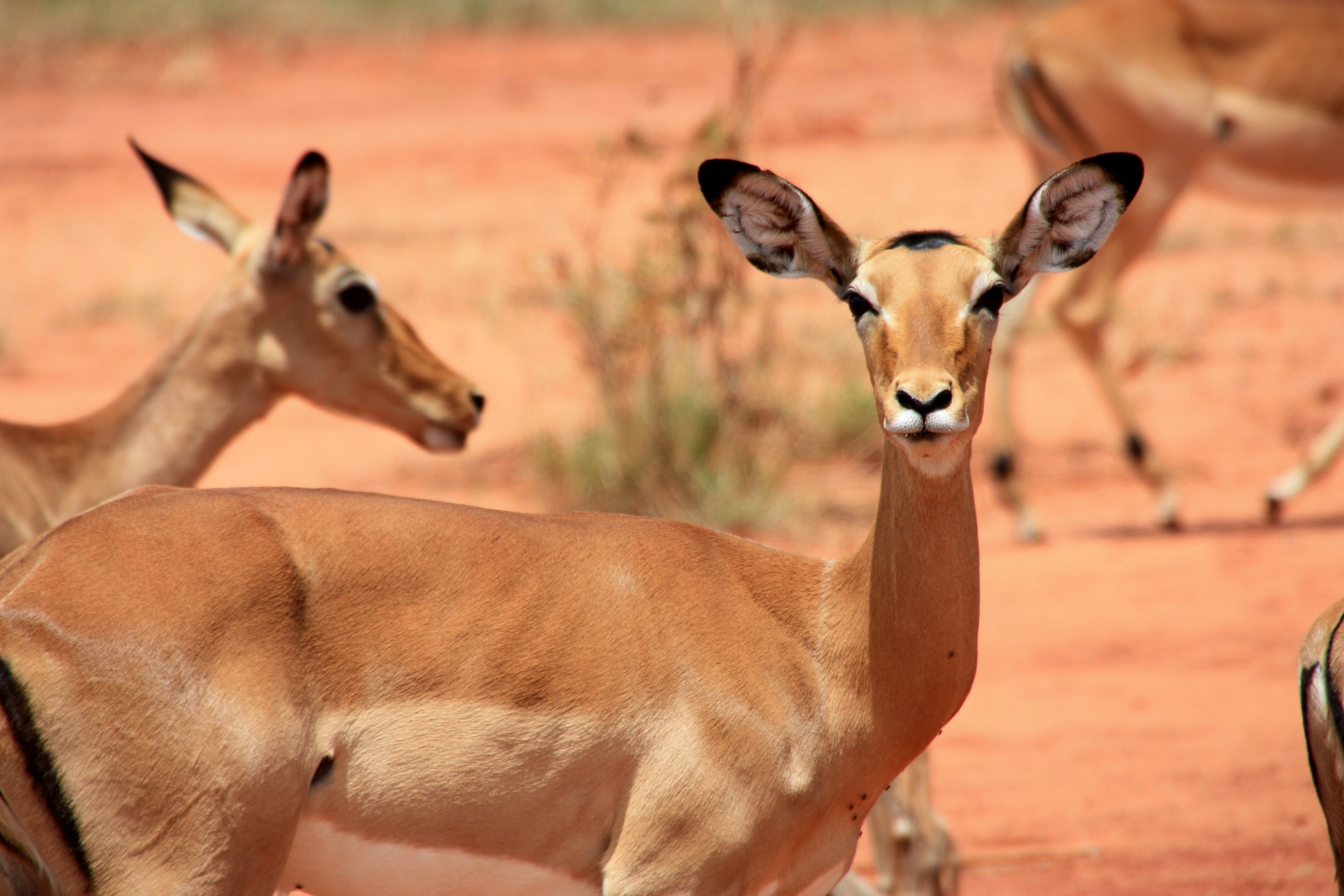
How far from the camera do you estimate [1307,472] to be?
8836 millimetres

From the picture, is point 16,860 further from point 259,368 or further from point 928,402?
point 259,368

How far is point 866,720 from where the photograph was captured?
10.8 feet

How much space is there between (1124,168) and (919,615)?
1.06 meters

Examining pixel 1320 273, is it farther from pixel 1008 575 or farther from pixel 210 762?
pixel 210 762

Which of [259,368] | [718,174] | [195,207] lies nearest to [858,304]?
[718,174]

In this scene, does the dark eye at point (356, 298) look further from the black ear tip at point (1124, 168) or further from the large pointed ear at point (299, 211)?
the black ear tip at point (1124, 168)

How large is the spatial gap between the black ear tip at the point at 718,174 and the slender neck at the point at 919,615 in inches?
26.7

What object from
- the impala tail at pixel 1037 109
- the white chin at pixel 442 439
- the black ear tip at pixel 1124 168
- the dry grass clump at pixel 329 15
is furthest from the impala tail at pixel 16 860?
the dry grass clump at pixel 329 15

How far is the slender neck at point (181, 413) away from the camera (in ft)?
17.3

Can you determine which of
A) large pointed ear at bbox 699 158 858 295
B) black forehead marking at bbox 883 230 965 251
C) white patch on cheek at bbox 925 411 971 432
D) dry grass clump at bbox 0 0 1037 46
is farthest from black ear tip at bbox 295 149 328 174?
dry grass clump at bbox 0 0 1037 46

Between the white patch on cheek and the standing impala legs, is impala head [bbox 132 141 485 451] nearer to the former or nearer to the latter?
the white patch on cheek

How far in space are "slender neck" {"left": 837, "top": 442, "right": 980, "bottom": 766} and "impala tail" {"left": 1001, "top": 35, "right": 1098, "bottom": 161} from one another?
19.7 ft

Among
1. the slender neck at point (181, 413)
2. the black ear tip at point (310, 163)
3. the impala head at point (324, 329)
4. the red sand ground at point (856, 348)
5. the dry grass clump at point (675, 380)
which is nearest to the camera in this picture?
the black ear tip at point (310, 163)

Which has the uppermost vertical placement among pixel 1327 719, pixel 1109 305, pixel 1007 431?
pixel 1327 719
